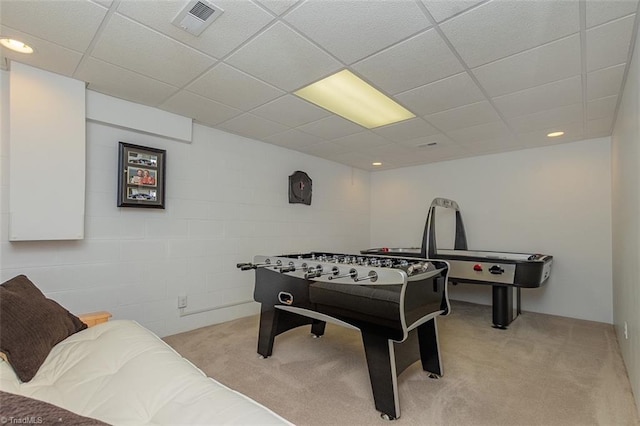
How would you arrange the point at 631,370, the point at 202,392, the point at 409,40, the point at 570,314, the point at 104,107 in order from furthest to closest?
1. the point at 570,314
2. the point at 104,107
3. the point at 631,370
4. the point at 409,40
5. the point at 202,392

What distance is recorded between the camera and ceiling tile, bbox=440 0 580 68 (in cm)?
154

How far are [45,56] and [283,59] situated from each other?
162cm

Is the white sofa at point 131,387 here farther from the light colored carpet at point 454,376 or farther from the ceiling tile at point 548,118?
the ceiling tile at point 548,118

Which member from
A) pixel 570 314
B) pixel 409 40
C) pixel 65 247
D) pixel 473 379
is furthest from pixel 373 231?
pixel 65 247

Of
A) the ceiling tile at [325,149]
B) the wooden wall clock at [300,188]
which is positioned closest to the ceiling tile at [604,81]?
the ceiling tile at [325,149]

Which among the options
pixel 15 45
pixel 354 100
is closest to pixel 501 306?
pixel 354 100

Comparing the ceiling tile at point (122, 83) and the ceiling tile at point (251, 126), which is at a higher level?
the ceiling tile at point (122, 83)

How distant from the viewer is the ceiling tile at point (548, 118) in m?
2.78

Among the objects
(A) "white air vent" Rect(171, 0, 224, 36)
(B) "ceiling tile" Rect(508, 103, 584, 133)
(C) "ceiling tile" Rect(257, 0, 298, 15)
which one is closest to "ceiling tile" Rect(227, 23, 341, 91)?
(C) "ceiling tile" Rect(257, 0, 298, 15)

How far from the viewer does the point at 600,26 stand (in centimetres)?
→ 166

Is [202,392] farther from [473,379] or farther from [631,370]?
[631,370]

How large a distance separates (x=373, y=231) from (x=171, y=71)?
429 centimetres

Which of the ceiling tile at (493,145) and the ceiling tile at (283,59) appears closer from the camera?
the ceiling tile at (283,59)

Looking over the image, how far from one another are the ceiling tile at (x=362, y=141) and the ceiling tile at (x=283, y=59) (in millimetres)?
1397
